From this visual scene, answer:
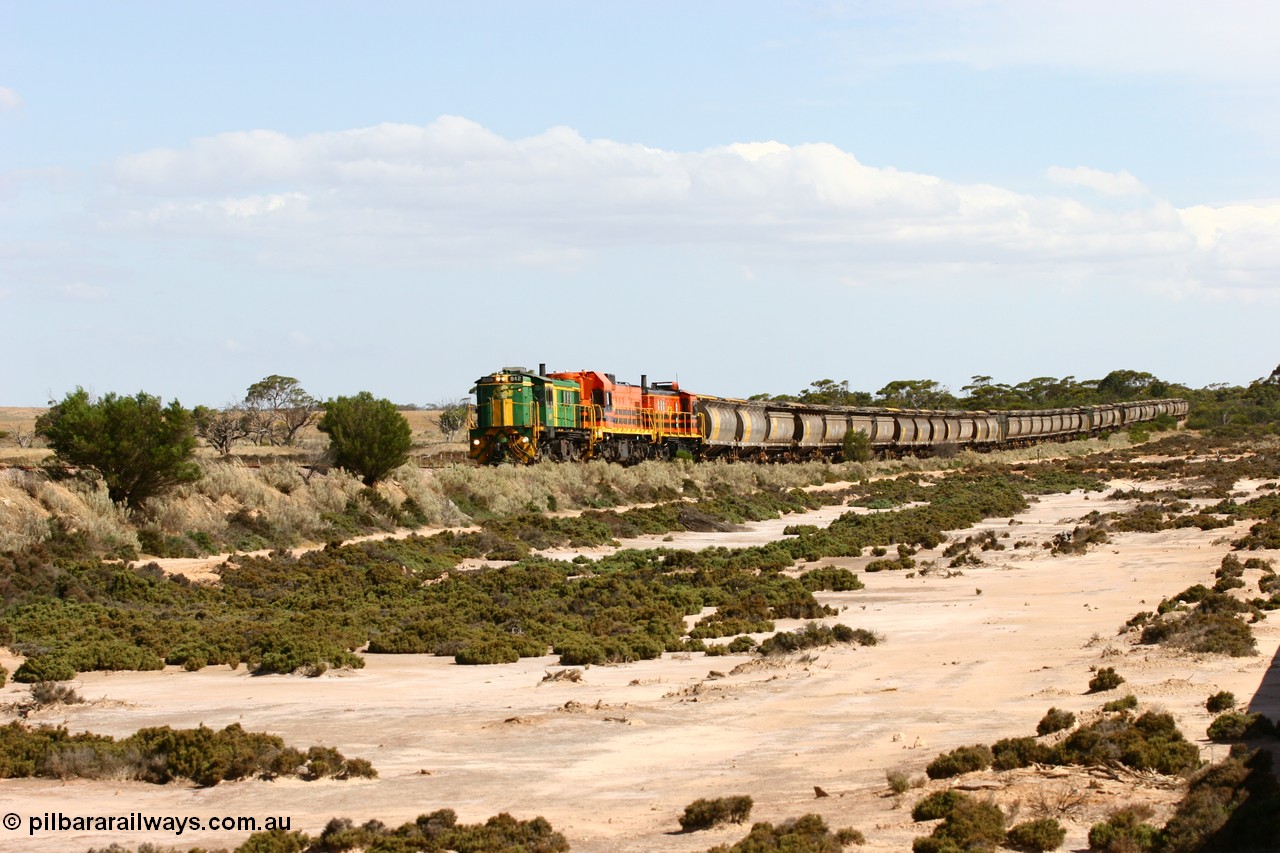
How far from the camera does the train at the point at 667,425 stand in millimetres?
45344

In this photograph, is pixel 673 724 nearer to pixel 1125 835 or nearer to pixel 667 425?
pixel 1125 835

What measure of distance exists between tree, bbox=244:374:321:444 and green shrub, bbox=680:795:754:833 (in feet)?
229

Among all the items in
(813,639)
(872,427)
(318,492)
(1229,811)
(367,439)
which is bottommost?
(813,639)

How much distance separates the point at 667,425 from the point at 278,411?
40.1 meters

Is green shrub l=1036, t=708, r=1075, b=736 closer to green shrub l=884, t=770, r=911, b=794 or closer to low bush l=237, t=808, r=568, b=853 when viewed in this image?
green shrub l=884, t=770, r=911, b=794

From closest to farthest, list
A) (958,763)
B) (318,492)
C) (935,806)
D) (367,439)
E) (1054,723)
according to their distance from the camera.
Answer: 1. (935,806)
2. (958,763)
3. (1054,723)
4. (318,492)
5. (367,439)

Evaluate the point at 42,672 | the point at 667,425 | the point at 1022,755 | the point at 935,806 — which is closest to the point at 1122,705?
the point at 1022,755

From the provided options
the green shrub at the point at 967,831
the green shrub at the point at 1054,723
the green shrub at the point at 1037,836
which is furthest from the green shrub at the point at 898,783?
the green shrub at the point at 1054,723

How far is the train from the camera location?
149ft

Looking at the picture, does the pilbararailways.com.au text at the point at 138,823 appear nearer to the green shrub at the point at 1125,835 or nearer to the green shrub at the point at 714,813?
the green shrub at the point at 714,813

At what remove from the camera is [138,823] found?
9.43 m

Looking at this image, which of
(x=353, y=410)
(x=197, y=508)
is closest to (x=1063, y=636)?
(x=197, y=508)

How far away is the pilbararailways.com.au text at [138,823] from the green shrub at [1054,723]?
6327 millimetres

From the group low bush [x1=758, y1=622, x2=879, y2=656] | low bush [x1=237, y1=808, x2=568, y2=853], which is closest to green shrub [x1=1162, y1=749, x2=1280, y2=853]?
low bush [x1=237, y1=808, x2=568, y2=853]
